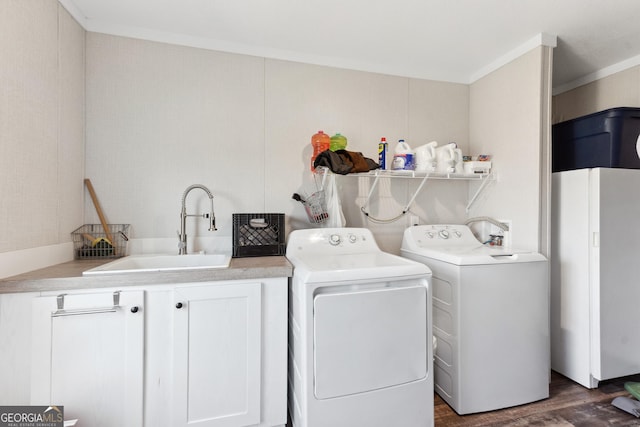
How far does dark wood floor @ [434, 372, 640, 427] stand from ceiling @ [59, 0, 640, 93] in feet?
7.80

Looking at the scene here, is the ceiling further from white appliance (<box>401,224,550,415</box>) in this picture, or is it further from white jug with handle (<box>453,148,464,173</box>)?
white appliance (<box>401,224,550,415</box>)

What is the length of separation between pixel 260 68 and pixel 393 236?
1691mm

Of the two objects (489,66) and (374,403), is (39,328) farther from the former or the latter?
(489,66)

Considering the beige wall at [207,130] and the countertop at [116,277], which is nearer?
the countertop at [116,277]

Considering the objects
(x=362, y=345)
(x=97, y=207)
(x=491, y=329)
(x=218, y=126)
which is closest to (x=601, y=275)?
(x=491, y=329)

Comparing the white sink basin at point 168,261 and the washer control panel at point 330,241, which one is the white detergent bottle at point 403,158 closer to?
the washer control panel at point 330,241

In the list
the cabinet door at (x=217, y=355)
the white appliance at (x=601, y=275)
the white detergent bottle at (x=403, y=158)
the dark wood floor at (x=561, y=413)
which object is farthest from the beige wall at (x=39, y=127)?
the white appliance at (x=601, y=275)

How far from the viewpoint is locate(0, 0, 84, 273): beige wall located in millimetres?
1315

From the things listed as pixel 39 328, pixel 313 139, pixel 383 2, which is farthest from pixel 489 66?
pixel 39 328

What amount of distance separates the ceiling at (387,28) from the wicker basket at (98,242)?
4.25ft

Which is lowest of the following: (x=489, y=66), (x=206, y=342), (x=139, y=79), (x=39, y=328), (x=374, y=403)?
(x=374, y=403)

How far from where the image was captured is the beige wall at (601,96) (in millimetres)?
2273

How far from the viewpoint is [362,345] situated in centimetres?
138

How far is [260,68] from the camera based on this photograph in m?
2.18
